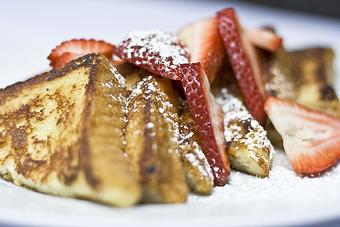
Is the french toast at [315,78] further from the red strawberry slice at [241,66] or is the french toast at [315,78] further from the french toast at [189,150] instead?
the french toast at [189,150]

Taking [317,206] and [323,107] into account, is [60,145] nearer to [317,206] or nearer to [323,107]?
[317,206]

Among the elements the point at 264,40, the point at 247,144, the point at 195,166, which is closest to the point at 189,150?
the point at 195,166

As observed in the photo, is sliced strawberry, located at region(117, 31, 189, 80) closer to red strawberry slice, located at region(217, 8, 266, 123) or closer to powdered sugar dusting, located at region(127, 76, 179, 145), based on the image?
powdered sugar dusting, located at region(127, 76, 179, 145)

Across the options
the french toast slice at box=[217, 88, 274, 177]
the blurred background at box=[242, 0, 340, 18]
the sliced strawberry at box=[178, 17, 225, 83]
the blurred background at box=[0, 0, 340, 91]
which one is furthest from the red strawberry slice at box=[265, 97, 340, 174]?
the blurred background at box=[242, 0, 340, 18]

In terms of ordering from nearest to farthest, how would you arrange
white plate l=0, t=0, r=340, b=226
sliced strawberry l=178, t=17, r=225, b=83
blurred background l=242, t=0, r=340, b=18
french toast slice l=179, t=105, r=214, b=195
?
white plate l=0, t=0, r=340, b=226 < french toast slice l=179, t=105, r=214, b=195 < sliced strawberry l=178, t=17, r=225, b=83 < blurred background l=242, t=0, r=340, b=18

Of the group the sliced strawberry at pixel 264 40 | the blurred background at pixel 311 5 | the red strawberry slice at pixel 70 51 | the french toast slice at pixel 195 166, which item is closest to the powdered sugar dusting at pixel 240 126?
the french toast slice at pixel 195 166

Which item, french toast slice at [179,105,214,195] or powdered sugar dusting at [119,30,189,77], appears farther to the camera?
powdered sugar dusting at [119,30,189,77]

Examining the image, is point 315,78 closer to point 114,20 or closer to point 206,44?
point 206,44
